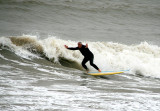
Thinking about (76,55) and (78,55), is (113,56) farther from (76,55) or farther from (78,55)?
(76,55)

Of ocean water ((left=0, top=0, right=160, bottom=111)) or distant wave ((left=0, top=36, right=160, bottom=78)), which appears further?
distant wave ((left=0, top=36, right=160, bottom=78))

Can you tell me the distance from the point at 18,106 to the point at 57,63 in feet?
23.2

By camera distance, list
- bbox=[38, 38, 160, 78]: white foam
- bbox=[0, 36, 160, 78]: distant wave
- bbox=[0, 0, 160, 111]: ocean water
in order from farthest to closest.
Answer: bbox=[38, 38, 160, 78]: white foam < bbox=[0, 36, 160, 78]: distant wave < bbox=[0, 0, 160, 111]: ocean water

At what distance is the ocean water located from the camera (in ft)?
21.7

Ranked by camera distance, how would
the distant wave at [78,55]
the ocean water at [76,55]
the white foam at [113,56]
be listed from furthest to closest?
the white foam at [113,56] < the distant wave at [78,55] < the ocean water at [76,55]

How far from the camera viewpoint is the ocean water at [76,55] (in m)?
6.60

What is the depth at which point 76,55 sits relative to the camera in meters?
13.9

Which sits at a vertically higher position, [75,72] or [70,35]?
[70,35]

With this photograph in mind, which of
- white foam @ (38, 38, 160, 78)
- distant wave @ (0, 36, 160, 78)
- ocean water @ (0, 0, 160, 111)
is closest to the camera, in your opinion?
ocean water @ (0, 0, 160, 111)

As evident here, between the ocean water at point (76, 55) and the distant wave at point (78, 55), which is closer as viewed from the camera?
the ocean water at point (76, 55)

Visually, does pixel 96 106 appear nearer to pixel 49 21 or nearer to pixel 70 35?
pixel 70 35

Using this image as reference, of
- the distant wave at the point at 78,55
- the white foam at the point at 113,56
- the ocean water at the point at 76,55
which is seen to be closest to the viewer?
the ocean water at the point at 76,55

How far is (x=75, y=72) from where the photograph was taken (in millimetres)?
11273

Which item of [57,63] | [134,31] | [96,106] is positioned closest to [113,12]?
[134,31]
